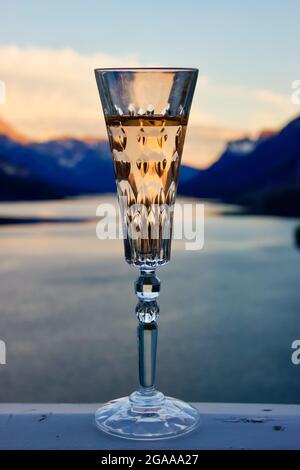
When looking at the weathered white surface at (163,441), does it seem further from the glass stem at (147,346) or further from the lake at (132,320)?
the lake at (132,320)

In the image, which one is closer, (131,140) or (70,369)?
(131,140)

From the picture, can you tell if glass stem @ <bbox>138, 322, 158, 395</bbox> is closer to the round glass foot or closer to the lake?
the round glass foot

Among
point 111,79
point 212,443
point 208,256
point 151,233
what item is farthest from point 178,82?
point 208,256

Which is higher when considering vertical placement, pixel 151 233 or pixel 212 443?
pixel 151 233

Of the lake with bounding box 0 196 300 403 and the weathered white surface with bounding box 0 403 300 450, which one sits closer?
the weathered white surface with bounding box 0 403 300 450

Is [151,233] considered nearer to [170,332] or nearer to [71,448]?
[71,448]

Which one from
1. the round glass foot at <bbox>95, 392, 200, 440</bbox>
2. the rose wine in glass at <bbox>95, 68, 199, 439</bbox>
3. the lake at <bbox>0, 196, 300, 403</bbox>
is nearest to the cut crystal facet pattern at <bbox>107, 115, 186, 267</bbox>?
the rose wine in glass at <bbox>95, 68, 199, 439</bbox>
